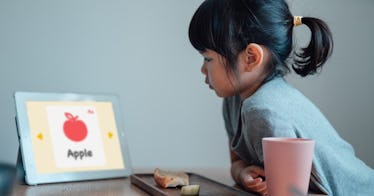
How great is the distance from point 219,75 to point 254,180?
235 millimetres

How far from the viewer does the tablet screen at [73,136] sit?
78 cm

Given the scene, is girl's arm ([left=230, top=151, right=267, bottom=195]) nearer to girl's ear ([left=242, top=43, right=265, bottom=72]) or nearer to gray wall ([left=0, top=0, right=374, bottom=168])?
girl's ear ([left=242, top=43, right=265, bottom=72])

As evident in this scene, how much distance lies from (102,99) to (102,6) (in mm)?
499

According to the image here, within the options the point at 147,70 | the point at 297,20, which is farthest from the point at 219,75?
the point at 147,70

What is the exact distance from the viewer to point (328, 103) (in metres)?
1.57

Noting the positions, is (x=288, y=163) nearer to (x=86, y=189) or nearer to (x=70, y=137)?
(x=86, y=189)

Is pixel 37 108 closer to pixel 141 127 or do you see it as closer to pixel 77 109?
pixel 77 109

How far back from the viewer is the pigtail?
863 mm

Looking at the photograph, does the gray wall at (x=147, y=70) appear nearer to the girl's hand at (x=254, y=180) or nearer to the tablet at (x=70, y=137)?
the tablet at (x=70, y=137)

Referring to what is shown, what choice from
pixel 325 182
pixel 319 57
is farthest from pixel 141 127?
pixel 325 182

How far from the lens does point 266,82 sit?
0.83 meters

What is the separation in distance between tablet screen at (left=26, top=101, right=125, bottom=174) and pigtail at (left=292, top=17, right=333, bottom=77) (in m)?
0.43

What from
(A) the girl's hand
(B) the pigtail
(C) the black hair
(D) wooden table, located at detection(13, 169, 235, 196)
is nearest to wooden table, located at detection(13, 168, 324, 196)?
(D) wooden table, located at detection(13, 169, 235, 196)

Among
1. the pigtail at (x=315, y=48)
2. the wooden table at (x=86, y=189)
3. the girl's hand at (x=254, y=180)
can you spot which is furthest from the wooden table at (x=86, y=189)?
the pigtail at (x=315, y=48)
